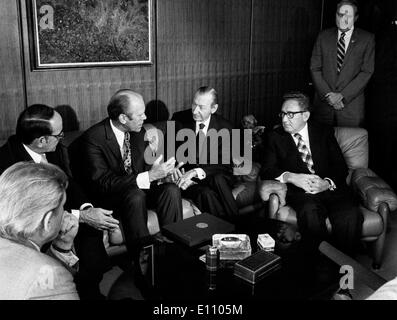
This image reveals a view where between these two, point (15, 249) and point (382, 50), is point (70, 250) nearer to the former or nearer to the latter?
point (15, 249)

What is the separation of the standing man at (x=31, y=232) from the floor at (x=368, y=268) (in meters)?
1.38

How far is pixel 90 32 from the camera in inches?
174

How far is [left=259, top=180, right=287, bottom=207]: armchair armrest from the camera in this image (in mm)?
3975

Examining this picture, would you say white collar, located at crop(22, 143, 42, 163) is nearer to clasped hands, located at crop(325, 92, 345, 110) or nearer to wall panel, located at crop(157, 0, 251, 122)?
wall panel, located at crop(157, 0, 251, 122)

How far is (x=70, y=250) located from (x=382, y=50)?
4.21 m

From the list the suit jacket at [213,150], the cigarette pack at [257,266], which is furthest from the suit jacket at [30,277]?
the suit jacket at [213,150]

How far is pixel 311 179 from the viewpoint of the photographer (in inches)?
160

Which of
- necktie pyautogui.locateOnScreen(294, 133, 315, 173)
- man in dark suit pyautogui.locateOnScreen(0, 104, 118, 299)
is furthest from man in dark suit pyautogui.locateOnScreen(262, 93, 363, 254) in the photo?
man in dark suit pyautogui.locateOnScreen(0, 104, 118, 299)

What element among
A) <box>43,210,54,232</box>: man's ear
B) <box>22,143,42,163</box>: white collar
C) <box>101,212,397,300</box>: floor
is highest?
<box>43,210,54,232</box>: man's ear

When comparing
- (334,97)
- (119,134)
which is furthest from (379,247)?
(119,134)

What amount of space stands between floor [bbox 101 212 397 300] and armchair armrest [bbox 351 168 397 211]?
1.49ft

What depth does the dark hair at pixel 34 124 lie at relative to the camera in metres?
3.37

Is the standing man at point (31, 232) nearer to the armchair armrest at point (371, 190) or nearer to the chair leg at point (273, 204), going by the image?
the chair leg at point (273, 204)

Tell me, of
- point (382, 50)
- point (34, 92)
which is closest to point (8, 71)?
point (34, 92)
